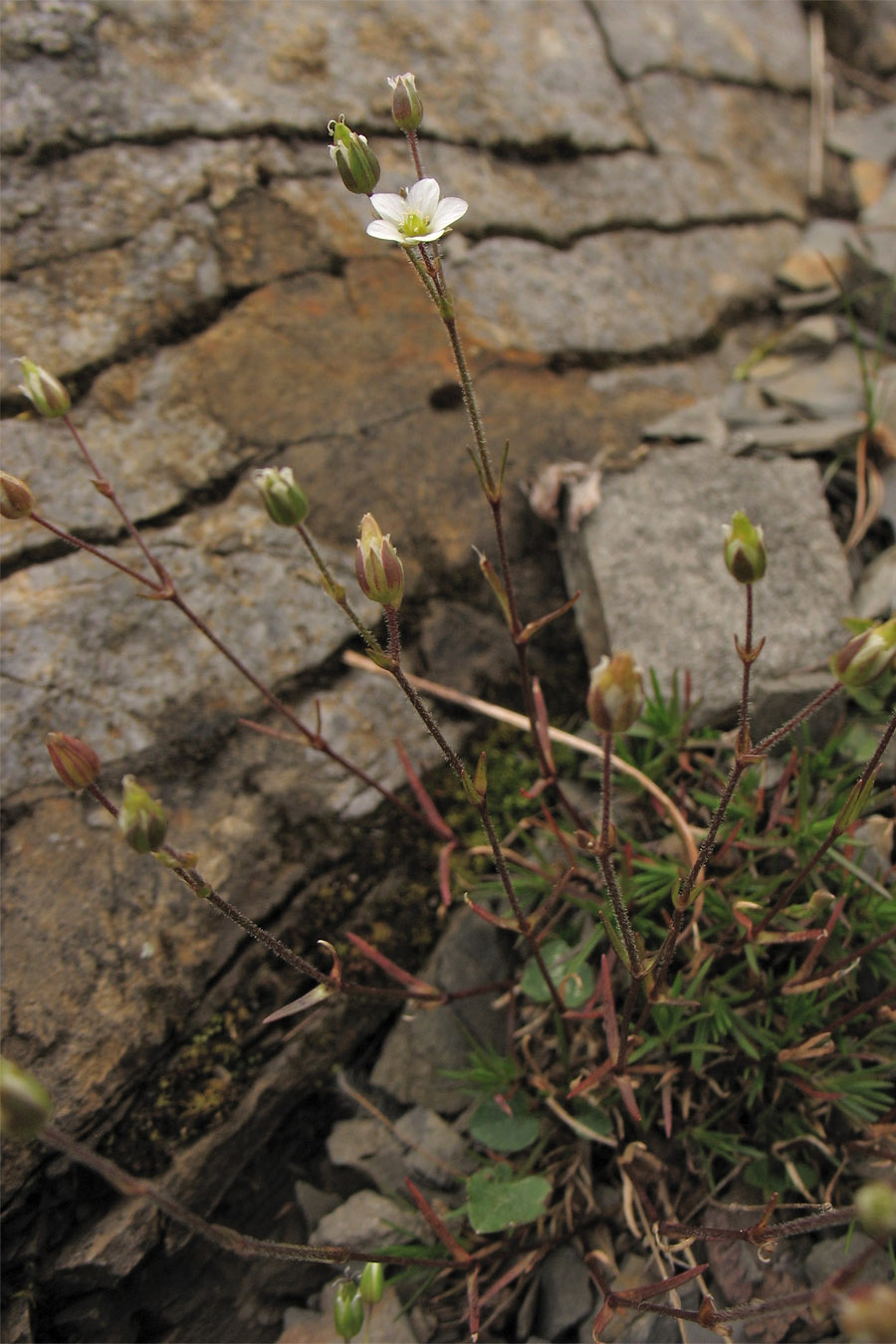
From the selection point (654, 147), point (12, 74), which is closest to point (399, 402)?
point (12, 74)

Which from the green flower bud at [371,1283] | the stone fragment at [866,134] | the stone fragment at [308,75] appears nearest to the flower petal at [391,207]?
the stone fragment at [308,75]

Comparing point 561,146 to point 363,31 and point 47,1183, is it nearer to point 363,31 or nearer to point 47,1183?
point 363,31

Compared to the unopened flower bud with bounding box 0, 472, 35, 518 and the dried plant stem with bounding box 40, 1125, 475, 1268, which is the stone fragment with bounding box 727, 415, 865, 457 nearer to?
the unopened flower bud with bounding box 0, 472, 35, 518

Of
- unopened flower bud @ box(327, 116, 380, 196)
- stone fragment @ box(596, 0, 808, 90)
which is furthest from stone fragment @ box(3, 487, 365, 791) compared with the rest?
stone fragment @ box(596, 0, 808, 90)

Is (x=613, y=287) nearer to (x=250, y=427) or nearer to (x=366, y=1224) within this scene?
(x=250, y=427)

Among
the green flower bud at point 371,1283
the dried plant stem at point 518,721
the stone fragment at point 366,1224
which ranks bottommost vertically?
the stone fragment at point 366,1224

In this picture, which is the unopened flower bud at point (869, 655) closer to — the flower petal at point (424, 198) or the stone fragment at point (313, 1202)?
the flower petal at point (424, 198)
